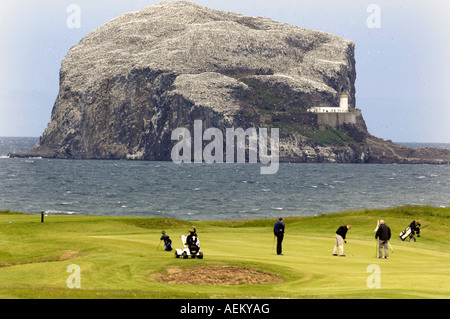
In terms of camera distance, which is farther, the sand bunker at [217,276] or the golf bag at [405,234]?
the golf bag at [405,234]

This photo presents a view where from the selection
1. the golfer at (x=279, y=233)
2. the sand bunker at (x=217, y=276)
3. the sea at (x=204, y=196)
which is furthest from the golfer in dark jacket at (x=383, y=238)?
the sea at (x=204, y=196)

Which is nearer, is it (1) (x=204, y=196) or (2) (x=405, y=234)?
(2) (x=405, y=234)

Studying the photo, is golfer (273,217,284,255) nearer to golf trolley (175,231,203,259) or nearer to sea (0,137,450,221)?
golf trolley (175,231,203,259)

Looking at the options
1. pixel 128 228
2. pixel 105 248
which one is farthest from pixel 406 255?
pixel 128 228

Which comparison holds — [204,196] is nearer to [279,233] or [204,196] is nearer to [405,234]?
[405,234]

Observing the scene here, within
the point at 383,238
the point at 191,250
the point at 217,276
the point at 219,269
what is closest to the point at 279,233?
the point at 383,238

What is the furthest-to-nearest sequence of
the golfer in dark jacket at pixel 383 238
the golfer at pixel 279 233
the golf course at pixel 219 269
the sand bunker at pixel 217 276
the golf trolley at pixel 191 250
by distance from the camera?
the golfer in dark jacket at pixel 383 238
the golfer at pixel 279 233
the golf trolley at pixel 191 250
the sand bunker at pixel 217 276
the golf course at pixel 219 269

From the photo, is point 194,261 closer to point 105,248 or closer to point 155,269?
point 155,269

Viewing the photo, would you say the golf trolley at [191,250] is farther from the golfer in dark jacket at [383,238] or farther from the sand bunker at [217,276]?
the golfer in dark jacket at [383,238]

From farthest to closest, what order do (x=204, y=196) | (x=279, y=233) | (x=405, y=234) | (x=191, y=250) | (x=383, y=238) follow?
(x=204, y=196)
(x=405, y=234)
(x=383, y=238)
(x=279, y=233)
(x=191, y=250)

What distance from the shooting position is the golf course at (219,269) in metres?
23.7

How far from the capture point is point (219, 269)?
28.9 m

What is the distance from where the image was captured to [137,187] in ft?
534

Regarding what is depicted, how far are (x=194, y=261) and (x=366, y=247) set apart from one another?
47.4ft
